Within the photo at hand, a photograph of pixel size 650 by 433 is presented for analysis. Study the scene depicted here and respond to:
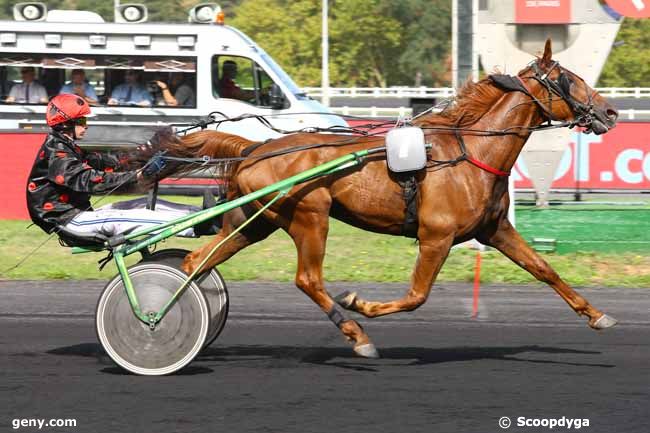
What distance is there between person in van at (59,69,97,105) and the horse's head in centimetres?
1086

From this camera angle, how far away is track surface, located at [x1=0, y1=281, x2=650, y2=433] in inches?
232

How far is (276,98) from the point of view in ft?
56.0

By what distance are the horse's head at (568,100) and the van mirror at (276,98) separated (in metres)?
9.97

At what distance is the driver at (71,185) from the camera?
6.82m

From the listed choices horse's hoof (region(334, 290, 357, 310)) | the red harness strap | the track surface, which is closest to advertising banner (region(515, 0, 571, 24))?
the track surface

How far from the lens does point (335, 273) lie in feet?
35.8

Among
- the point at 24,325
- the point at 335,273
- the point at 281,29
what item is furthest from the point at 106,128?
the point at 281,29

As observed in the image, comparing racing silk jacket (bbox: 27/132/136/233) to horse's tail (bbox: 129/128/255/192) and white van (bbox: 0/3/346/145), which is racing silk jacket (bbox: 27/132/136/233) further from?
white van (bbox: 0/3/346/145)

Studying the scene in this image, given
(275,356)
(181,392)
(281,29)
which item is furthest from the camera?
(281,29)

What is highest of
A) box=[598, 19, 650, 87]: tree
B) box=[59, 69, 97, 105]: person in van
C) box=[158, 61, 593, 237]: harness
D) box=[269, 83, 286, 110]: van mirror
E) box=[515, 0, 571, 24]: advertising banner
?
box=[515, 0, 571, 24]: advertising banner

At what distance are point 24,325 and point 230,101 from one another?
9.11 metres

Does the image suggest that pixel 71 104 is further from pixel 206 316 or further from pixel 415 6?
pixel 415 6

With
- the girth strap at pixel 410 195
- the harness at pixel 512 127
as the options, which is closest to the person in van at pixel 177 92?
the harness at pixel 512 127

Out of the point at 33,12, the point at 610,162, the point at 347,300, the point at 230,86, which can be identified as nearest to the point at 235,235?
the point at 347,300
